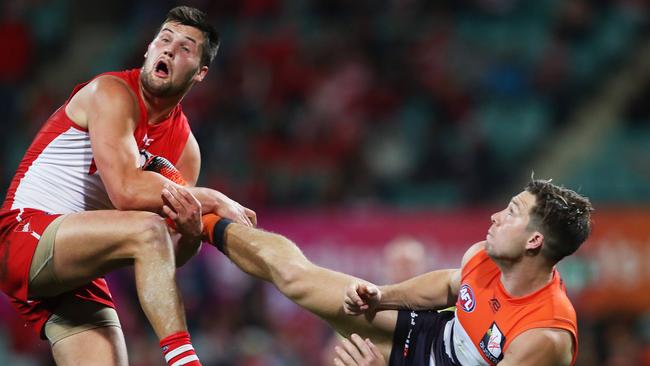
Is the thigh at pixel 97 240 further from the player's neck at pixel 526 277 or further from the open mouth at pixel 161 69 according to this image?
the player's neck at pixel 526 277

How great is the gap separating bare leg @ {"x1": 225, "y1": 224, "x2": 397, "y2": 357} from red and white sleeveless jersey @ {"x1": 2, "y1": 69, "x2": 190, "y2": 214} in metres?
0.67

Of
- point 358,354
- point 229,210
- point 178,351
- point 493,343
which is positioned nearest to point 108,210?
point 229,210

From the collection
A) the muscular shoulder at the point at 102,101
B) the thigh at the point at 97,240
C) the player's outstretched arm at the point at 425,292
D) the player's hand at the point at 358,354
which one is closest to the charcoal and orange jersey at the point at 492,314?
the player's outstretched arm at the point at 425,292

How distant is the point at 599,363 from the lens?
28.3 feet

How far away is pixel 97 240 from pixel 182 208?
452 millimetres

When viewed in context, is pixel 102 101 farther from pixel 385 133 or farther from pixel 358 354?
pixel 385 133

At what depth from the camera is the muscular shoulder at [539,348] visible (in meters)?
4.66

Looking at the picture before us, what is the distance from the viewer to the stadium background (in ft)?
31.2

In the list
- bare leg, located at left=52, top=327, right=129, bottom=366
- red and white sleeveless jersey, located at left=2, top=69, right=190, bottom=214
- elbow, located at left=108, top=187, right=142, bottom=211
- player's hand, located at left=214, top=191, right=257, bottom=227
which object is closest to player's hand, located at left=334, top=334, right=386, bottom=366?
player's hand, located at left=214, top=191, right=257, bottom=227

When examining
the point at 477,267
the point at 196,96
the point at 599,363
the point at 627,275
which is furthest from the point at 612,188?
the point at 477,267

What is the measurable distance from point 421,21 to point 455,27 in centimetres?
43

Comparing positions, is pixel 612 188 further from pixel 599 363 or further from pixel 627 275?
pixel 599 363

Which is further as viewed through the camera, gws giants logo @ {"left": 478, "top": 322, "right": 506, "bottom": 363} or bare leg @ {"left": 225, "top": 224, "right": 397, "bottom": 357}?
bare leg @ {"left": 225, "top": 224, "right": 397, "bottom": 357}

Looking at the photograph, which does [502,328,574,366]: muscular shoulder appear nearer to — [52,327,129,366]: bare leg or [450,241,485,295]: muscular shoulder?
[450,241,485,295]: muscular shoulder
